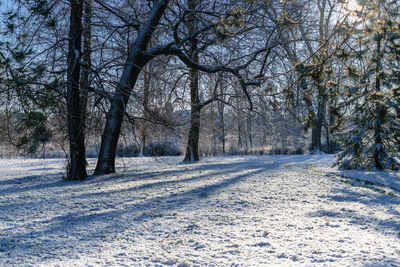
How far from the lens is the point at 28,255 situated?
2322 mm

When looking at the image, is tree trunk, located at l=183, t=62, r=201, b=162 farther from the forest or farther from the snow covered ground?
the snow covered ground

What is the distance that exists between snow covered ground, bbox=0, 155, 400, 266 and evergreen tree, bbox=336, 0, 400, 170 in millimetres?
3662

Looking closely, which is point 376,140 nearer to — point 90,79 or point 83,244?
point 90,79

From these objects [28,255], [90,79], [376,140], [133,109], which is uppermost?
[90,79]

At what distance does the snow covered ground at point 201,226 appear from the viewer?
2.20 metres

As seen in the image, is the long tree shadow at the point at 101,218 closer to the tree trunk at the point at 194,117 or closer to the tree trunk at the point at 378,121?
the tree trunk at the point at 194,117

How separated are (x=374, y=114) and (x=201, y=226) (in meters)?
6.94

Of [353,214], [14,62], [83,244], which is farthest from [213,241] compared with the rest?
[14,62]

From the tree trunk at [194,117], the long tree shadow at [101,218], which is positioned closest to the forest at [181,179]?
the long tree shadow at [101,218]

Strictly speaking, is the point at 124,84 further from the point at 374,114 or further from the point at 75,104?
the point at 374,114

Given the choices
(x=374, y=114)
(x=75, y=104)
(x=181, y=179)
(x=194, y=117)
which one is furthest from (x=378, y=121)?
(x=75, y=104)

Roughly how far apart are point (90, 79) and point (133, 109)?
1508mm

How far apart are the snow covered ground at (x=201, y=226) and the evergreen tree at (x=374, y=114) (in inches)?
144

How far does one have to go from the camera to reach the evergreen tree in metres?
7.70
